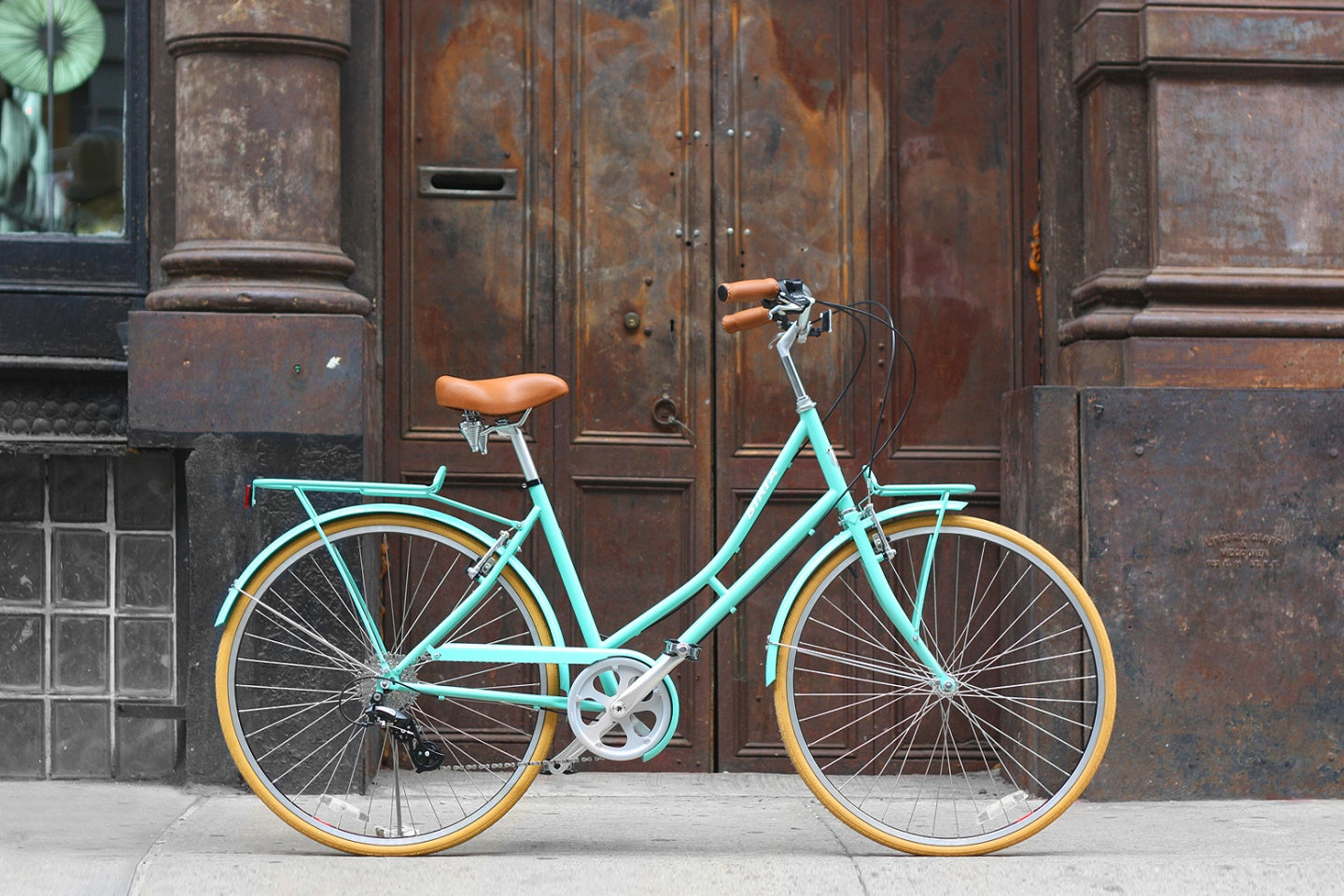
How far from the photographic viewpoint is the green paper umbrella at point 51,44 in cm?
495

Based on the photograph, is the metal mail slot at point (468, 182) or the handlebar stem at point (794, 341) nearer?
the handlebar stem at point (794, 341)

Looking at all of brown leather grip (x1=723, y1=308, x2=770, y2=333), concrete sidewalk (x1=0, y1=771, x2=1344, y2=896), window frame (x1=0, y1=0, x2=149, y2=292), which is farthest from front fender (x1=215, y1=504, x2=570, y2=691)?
window frame (x1=0, y1=0, x2=149, y2=292)

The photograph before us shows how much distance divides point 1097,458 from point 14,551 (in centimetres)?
341

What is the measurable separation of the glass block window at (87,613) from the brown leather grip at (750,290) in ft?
6.81

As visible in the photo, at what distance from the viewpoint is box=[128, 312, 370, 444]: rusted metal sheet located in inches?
181

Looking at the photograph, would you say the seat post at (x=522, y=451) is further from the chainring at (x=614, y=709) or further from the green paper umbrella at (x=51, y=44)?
the green paper umbrella at (x=51, y=44)

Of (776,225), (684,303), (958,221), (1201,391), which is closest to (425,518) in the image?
(684,303)

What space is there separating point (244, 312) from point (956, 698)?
2380 millimetres

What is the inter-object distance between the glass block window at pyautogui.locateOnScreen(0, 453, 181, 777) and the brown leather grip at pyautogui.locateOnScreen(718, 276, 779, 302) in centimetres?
207

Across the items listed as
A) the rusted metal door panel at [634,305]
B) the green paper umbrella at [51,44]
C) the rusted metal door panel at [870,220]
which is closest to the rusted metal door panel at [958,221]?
the rusted metal door panel at [870,220]

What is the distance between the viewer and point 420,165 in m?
5.05

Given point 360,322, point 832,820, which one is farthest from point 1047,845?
point 360,322

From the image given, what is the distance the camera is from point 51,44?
496 cm

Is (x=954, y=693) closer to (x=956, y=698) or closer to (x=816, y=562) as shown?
(x=956, y=698)
